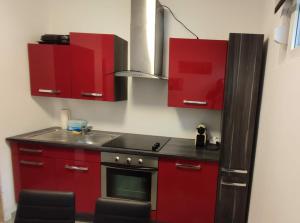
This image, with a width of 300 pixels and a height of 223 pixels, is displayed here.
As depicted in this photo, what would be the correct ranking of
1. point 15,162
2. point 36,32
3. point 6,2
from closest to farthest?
1. point 6,2
2. point 15,162
3. point 36,32

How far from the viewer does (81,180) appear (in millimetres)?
2400

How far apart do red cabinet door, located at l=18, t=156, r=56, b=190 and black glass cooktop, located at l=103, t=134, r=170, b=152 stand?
2.26 ft

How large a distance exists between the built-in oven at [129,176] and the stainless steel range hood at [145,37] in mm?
849

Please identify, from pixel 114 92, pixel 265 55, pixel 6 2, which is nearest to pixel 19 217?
pixel 114 92

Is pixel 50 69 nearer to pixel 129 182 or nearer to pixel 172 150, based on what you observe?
pixel 129 182

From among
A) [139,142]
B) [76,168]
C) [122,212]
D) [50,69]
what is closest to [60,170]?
[76,168]

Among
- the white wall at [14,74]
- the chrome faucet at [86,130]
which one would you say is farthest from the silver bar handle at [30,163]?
the chrome faucet at [86,130]

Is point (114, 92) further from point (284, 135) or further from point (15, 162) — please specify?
point (284, 135)

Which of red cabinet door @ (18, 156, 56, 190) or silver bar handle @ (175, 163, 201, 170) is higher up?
silver bar handle @ (175, 163, 201, 170)

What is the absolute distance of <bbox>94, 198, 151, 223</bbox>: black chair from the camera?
54.6 inches

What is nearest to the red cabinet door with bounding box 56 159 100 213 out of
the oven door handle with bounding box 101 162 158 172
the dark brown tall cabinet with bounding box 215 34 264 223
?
the oven door handle with bounding box 101 162 158 172

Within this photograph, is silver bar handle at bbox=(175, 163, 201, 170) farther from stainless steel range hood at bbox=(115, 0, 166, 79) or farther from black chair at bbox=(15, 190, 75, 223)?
black chair at bbox=(15, 190, 75, 223)

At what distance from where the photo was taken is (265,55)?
1.96 metres

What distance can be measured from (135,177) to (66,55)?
60.3 inches
